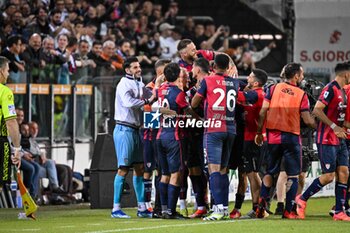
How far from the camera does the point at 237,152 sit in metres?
16.2

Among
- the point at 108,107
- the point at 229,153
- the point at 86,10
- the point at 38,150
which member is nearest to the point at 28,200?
the point at 229,153

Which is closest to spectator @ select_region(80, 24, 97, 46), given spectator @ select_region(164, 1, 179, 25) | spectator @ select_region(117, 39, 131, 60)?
spectator @ select_region(117, 39, 131, 60)

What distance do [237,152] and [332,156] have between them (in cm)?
148

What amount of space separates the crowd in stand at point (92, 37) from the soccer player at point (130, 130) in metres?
4.99

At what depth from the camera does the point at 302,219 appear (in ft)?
51.1

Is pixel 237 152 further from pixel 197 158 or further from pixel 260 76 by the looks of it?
pixel 260 76

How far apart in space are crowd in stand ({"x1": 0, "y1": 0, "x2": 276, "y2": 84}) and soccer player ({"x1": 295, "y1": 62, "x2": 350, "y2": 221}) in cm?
772

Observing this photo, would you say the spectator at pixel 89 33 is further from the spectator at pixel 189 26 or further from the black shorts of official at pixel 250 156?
the black shorts of official at pixel 250 156

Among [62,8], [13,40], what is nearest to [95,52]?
[62,8]

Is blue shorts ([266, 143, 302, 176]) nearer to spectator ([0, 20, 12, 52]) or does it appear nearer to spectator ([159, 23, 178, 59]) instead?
spectator ([0, 20, 12, 52])

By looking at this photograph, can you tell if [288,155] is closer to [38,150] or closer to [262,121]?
[262,121]

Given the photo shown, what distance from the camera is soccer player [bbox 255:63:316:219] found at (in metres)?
15.5

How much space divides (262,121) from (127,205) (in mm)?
4573

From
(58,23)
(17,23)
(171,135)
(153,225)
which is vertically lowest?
(153,225)
